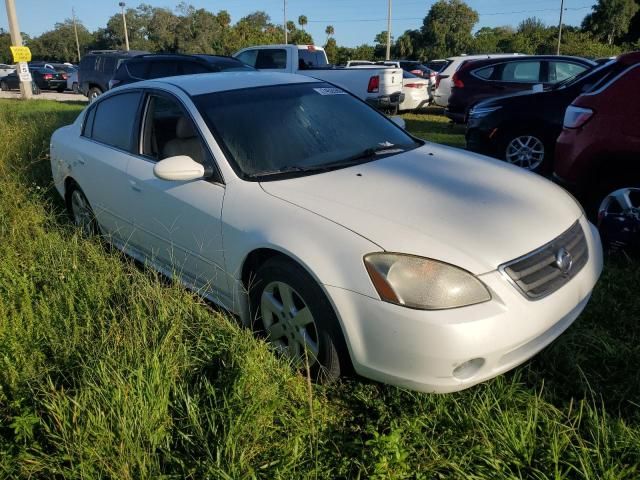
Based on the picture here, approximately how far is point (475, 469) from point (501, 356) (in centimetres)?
47

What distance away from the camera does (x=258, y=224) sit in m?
2.73

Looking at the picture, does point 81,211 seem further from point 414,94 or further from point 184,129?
point 414,94

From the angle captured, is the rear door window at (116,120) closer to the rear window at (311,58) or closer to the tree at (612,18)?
the rear window at (311,58)

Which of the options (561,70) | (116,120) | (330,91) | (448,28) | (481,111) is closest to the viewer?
(330,91)

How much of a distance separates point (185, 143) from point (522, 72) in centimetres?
836

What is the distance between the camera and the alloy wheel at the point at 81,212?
14.9 feet

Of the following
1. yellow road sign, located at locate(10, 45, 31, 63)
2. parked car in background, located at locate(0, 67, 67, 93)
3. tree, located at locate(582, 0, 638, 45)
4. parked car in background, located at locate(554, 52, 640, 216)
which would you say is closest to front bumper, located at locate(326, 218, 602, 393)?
parked car in background, located at locate(554, 52, 640, 216)

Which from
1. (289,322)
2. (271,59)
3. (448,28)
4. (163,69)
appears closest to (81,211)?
(289,322)

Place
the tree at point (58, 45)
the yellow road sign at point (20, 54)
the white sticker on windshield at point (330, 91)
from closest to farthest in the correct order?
the white sticker on windshield at point (330, 91) < the yellow road sign at point (20, 54) < the tree at point (58, 45)

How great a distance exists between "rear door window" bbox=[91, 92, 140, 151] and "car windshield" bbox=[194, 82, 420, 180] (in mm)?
816

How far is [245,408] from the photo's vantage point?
221cm

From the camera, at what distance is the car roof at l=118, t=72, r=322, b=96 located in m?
3.59

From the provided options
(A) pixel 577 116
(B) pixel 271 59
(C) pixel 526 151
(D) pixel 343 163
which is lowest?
(C) pixel 526 151

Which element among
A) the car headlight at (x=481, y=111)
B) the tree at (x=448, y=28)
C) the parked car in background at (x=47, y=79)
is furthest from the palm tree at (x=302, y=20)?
the car headlight at (x=481, y=111)
